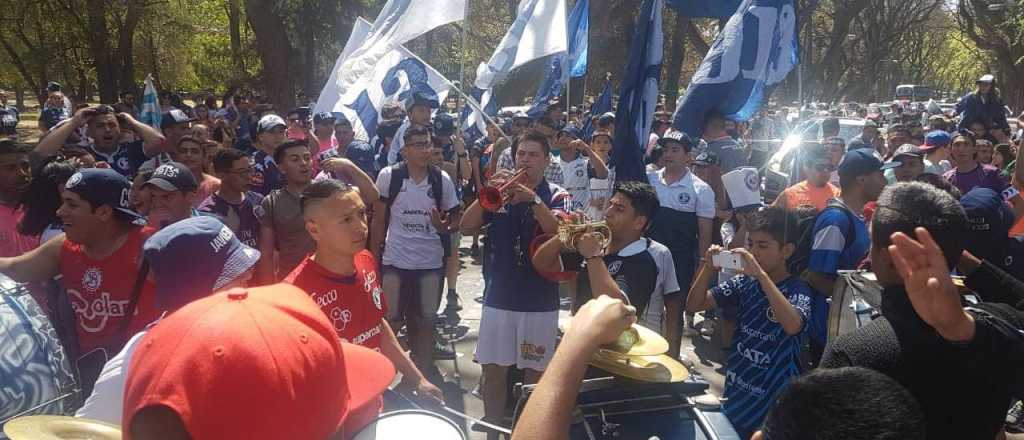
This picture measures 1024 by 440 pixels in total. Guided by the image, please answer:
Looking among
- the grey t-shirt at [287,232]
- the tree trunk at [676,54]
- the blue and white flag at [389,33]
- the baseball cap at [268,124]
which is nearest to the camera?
the grey t-shirt at [287,232]

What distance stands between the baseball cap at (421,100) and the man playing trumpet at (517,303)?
2988mm

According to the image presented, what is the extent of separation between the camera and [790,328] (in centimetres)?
318

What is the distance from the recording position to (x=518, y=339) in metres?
4.25

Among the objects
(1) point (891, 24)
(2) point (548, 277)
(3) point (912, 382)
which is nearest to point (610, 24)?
(1) point (891, 24)

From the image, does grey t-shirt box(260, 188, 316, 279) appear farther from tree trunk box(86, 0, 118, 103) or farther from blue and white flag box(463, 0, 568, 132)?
tree trunk box(86, 0, 118, 103)

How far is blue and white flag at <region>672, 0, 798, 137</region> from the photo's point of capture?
16.5ft

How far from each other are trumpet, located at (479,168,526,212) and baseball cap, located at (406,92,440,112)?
3402 millimetres

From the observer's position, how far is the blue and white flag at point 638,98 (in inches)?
199

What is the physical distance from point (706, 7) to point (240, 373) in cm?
541

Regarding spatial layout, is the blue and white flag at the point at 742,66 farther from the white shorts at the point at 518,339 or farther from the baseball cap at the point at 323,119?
the baseball cap at the point at 323,119

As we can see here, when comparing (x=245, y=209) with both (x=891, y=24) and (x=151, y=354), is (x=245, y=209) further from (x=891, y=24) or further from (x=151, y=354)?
(x=891, y=24)

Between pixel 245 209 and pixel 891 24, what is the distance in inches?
1656

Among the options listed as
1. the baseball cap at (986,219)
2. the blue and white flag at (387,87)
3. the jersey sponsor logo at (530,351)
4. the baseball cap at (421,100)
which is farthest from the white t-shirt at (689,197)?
the baseball cap at (421,100)

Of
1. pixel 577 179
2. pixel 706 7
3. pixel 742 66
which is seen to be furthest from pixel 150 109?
pixel 742 66
